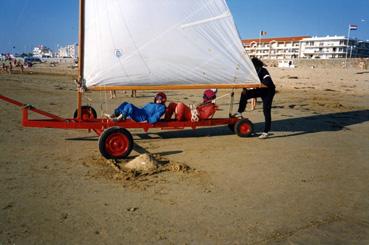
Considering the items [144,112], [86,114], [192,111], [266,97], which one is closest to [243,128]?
[266,97]

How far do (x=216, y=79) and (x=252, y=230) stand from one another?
4458 mm

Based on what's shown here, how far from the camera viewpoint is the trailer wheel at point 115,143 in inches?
244

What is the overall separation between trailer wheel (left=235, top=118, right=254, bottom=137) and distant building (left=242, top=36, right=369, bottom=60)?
97.2 meters

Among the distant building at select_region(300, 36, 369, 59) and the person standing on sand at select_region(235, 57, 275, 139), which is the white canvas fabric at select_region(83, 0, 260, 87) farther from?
the distant building at select_region(300, 36, 369, 59)

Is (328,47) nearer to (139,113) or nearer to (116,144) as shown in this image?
(139,113)

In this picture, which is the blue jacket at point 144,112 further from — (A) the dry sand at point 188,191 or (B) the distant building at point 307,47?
(B) the distant building at point 307,47

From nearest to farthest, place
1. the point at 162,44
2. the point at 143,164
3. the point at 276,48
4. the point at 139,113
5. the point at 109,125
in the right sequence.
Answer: the point at 143,164 → the point at 109,125 → the point at 139,113 → the point at 162,44 → the point at 276,48

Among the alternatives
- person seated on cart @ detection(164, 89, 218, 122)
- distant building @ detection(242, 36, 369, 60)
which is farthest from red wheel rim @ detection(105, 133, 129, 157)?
distant building @ detection(242, 36, 369, 60)

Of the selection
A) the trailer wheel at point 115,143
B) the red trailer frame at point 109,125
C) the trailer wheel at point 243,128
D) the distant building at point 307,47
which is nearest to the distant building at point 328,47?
the distant building at point 307,47

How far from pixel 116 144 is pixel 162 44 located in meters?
2.35

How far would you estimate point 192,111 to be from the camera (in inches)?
304

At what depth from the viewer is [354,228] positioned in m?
3.86

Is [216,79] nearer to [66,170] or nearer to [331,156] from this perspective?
[331,156]

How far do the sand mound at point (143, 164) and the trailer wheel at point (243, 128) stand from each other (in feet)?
10.3
